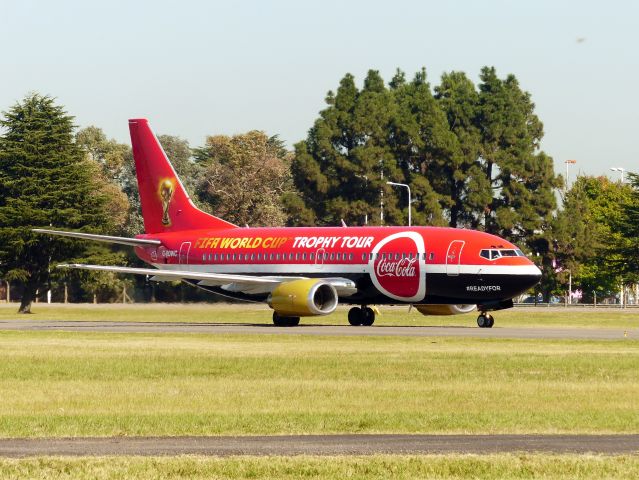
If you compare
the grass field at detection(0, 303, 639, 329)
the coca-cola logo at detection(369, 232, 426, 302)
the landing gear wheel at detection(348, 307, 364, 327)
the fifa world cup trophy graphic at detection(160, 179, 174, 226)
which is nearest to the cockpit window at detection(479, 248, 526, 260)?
the coca-cola logo at detection(369, 232, 426, 302)

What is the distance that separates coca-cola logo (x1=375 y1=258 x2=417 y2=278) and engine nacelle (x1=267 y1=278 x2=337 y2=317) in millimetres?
2302

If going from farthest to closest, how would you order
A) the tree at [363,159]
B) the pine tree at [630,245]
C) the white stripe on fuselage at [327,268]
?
the tree at [363,159] < the pine tree at [630,245] < the white stripe on fuselage at [327,268]

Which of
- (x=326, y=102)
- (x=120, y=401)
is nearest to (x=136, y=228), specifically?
(x=326, y=102)

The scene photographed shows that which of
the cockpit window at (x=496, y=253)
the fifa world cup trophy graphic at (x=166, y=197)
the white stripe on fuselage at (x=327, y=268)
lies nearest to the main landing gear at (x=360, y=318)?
the white stripe on fuselage at (x=327, y=268)

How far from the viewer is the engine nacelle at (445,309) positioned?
2433 inches

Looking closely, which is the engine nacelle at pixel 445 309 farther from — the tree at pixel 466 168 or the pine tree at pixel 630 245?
the tree at pixel 466 168

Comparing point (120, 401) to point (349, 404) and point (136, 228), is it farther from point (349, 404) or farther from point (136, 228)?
point (136, 228)

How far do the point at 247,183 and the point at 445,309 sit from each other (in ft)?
249

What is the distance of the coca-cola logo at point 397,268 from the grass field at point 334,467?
41.0m

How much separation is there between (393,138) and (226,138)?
5094 cm

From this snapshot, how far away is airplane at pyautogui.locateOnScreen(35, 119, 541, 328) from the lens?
57344 mm

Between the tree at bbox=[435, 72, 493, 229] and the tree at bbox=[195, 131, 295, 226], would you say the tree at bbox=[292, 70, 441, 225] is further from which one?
the tree at bbox=[195, 131, 295, 226]

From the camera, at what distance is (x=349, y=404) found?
82.1 ft

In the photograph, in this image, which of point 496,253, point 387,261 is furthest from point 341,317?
point 496,253
